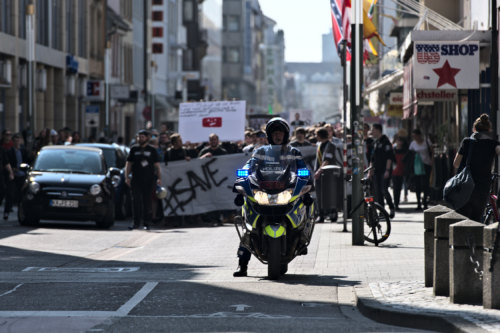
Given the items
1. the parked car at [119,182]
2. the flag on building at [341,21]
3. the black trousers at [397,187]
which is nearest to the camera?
the flag on building at [341,21]

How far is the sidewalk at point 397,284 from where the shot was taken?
9516mm

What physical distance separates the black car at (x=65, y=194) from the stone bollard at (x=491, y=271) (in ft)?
46.0

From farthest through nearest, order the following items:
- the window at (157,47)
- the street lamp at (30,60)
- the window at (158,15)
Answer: the window at (158,15) → the window at (157,47) → the street lamp at (30,60)

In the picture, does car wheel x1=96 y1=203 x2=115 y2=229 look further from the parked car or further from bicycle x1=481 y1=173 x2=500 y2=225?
bicycle x1=481 y1=173 x2=500 y2=225

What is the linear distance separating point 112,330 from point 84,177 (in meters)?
14.5

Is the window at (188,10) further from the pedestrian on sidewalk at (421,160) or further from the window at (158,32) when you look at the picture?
the pedestrian on sidewalk at (421,160)

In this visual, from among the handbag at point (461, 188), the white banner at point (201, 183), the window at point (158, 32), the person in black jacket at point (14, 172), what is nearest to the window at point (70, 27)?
the person in black jacket at point (14, 172)

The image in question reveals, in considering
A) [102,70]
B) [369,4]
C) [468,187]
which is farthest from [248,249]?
[102,70]

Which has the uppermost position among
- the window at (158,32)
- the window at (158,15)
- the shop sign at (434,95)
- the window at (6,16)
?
the window at (158,15)

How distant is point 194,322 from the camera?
984cm

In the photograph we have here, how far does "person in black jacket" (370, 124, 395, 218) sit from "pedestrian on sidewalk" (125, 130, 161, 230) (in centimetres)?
462

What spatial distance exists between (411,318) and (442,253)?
142cm

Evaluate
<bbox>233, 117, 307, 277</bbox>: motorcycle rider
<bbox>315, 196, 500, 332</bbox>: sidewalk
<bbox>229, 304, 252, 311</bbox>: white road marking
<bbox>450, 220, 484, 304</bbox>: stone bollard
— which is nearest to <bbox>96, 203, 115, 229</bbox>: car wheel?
<bbox>315, 196, 500, 332</bbox>: sidewalk

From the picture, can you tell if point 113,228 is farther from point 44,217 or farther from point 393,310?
point 393,310
